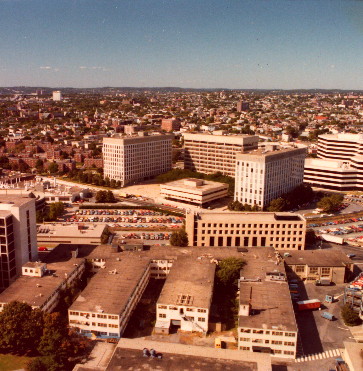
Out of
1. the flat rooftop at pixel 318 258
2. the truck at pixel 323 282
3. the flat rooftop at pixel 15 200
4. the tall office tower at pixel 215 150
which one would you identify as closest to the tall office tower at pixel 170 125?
the tall office tower at pixel 215 150

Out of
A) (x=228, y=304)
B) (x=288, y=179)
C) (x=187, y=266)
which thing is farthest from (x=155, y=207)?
(x=228, y=304)

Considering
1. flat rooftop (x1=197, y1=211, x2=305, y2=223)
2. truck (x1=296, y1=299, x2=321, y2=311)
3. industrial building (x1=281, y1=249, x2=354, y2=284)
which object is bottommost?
truck (x1=296, y1=299, x2=321, y2=311)

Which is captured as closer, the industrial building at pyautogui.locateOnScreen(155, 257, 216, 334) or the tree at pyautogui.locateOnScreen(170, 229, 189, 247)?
the industrial building at pyautogui.locateOnScreen(155, 257, 216, 334)

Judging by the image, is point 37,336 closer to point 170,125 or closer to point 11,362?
point 11,362

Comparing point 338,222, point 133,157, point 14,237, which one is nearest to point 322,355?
point 14,237

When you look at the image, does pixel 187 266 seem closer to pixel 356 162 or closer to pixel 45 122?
pixel 356 162

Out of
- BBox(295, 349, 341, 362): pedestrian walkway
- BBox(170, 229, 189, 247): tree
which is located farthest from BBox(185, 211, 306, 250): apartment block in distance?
BBox(295, 349, 341, 362): pedestrian walkway

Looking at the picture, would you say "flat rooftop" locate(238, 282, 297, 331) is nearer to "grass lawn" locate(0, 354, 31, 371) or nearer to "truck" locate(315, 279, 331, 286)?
"truck" locate(315, 279, 331, 286)
